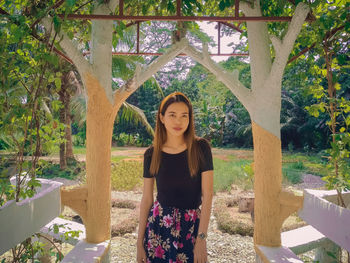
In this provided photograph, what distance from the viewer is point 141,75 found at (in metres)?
2.25

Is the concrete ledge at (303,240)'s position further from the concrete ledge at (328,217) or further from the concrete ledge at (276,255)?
the concrete ledge at (328,217)

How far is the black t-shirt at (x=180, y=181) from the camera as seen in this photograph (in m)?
1.56

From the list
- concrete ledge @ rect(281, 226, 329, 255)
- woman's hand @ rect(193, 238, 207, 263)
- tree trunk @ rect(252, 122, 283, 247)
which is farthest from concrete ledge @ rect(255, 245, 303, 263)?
woman's hand @ rect(193, 238, 207, 263)

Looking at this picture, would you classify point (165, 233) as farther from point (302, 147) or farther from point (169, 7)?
point (302, 147)

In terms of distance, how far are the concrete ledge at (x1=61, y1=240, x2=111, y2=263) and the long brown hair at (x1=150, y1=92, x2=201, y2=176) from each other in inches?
32.9

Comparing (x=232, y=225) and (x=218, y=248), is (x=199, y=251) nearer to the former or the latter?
(x=218, y=248)

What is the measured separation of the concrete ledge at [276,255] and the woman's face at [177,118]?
3.73ft

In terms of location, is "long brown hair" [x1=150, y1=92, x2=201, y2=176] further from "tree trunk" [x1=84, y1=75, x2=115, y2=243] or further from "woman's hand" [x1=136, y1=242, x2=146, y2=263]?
"tree trunk" [x1=84, y1=75, x2=115, y2=243]

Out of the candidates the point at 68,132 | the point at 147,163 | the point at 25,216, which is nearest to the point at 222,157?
the point at 68,132

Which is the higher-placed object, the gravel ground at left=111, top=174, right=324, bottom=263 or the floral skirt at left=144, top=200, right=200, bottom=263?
the floral skirt at left=144, top=200, right=200, bottom=263

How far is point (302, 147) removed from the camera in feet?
40.9

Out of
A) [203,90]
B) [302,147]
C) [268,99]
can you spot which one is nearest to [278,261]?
[268,99]

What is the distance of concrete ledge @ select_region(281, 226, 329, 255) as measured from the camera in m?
2.29

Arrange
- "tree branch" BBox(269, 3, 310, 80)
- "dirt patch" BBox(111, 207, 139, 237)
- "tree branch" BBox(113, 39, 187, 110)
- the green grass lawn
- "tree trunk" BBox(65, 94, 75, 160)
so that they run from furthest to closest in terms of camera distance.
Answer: "tree trunk" BBox(65, 94, 75, 160)
the green grass lawn
"dirt patch" BBox(111, 207, 139, 237)
"tree branch" BBox(113, 39, 187, 110)
"tree branch" BBox(269, 3, 310, 80)
